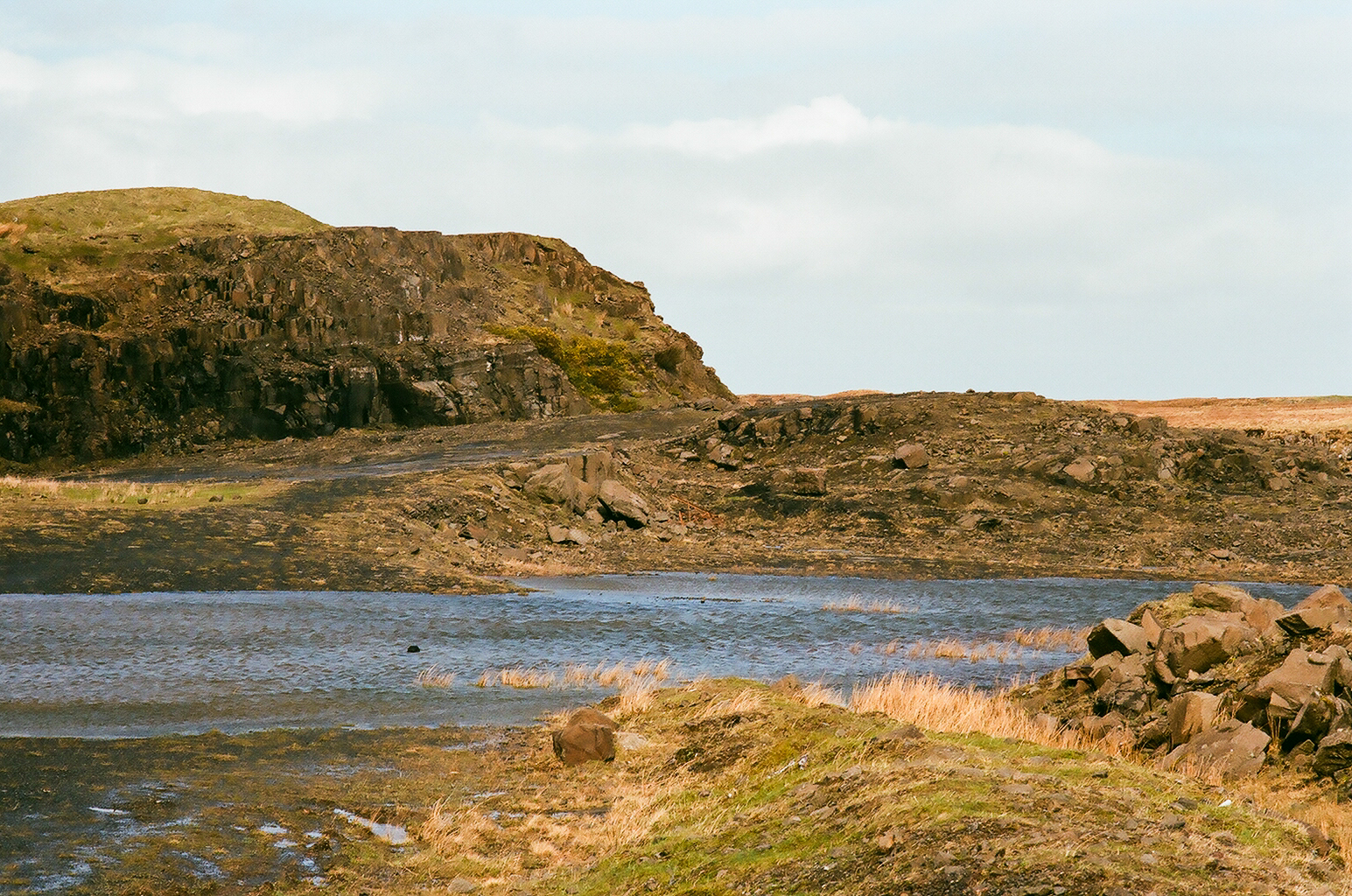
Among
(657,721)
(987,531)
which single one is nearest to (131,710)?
(657,721)

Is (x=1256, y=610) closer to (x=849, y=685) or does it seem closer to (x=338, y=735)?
(x=849, y=685)

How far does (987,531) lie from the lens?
159 ft

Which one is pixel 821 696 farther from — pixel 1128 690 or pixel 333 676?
pixel 333 676

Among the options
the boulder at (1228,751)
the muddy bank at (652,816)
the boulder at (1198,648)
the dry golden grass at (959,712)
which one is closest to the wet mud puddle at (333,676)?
the muddy bank at (652,816)

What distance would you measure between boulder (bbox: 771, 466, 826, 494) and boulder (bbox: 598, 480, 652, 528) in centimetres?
705

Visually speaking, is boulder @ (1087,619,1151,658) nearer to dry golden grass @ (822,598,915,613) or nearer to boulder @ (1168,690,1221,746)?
boulder @ (1168,690,1221,746)

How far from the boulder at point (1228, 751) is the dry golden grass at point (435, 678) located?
11665mm

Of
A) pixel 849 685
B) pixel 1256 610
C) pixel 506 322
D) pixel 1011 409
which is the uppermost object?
pixel 506 322

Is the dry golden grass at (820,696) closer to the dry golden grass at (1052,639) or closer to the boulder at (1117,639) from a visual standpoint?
the boulder at (1117,639)

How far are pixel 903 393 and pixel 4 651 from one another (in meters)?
49.1

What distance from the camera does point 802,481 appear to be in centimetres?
5269

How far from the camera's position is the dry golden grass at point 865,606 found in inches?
1309

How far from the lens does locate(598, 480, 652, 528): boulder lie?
47406 millimetres

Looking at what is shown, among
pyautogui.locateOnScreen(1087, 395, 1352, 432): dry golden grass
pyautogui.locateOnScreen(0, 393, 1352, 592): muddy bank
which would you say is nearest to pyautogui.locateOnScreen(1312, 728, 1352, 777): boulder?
pyautogui.locateOnScreen(0, 393, 1352, 592): muddy bank
